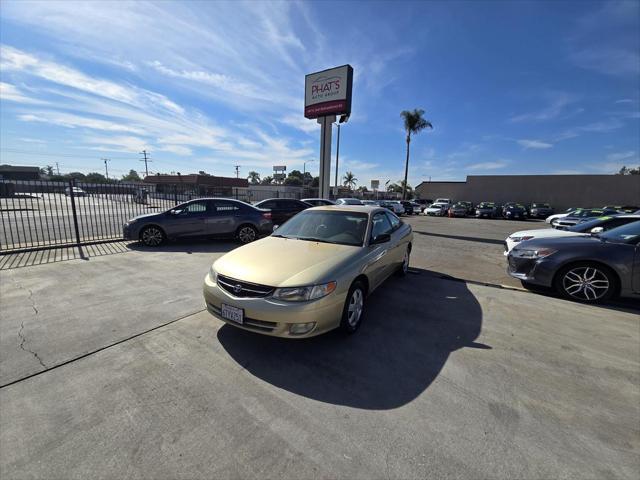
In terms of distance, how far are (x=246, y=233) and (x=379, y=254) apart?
5.89 metres

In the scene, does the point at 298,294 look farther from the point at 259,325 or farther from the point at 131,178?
the point at 131,178

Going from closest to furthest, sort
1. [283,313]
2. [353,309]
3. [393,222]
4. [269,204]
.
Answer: [283,313] < [353,309] < [393,222] < [269,204]

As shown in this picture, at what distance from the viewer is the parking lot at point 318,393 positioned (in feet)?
5.92

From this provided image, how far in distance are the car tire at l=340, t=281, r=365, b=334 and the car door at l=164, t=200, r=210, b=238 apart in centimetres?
643

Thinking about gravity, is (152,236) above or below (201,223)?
below

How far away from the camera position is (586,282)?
Result: 460 centimetres

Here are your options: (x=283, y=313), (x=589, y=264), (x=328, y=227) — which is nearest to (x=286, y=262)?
(x=283, y=313)

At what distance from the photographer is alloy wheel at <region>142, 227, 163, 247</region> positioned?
314 inches

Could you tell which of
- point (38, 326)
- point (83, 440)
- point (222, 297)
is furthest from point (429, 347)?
point (38, 326)

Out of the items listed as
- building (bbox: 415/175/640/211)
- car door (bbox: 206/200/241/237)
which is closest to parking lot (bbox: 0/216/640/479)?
car door (bbox: 206/200/241/237)

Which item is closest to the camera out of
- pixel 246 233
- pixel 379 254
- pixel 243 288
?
pixel 243 288

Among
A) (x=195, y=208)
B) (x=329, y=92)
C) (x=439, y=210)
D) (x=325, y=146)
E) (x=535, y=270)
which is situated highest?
(x=329, y=92)

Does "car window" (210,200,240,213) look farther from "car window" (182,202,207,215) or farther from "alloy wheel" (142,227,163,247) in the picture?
"alloy wheel" (142,227,163,247)

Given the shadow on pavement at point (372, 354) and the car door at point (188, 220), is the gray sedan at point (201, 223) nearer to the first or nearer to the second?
the car door at point (188, 220)
